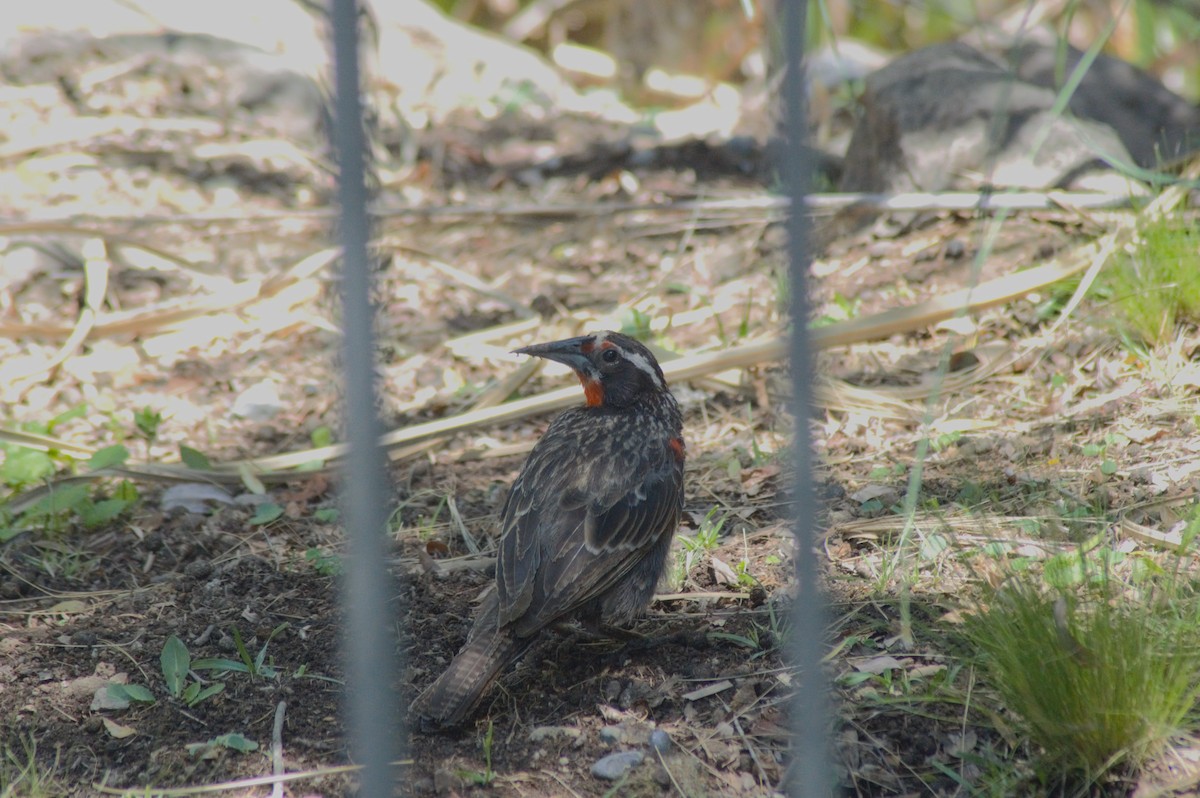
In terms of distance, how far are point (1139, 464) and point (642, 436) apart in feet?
5.63

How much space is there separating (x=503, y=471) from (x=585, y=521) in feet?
4.47

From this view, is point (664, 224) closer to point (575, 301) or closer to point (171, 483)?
point (575, 301)

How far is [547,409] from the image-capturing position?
509 centimetres

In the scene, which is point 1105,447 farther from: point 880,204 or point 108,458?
point 108,458

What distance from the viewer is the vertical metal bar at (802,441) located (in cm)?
169

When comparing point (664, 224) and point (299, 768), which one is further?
point (664, 224)

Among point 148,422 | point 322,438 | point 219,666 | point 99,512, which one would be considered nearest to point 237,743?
point 219,666

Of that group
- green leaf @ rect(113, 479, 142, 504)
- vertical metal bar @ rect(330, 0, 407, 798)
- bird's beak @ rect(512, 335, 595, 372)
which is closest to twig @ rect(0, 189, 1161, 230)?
bird's beak @ rect(512, 335, 595, 372)

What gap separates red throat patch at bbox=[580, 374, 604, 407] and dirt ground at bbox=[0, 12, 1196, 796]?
0.57m

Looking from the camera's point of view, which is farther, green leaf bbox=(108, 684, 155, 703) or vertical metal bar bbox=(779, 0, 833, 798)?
green leaf bbox=(108, 684, 155, 703)

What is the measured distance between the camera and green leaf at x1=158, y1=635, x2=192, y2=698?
3449 mm

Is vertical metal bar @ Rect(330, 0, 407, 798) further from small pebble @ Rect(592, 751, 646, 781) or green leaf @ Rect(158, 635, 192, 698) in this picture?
A: green leaf @ Rect(158, 635, 192, 698)

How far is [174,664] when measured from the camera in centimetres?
350

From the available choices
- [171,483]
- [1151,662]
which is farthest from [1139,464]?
[171,483]
